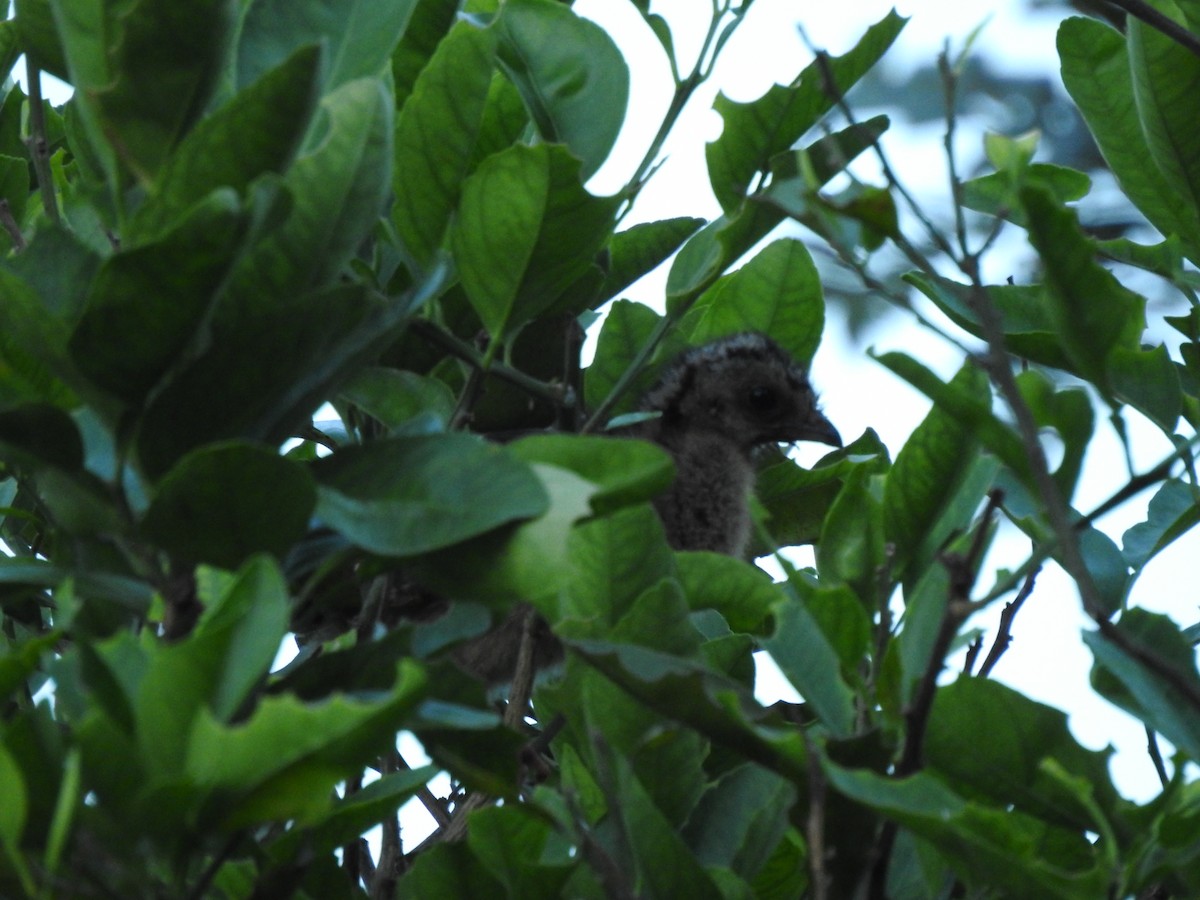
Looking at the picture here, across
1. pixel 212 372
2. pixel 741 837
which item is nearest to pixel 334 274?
pixel 212 372

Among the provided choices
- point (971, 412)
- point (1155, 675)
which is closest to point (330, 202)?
point (971, 412)

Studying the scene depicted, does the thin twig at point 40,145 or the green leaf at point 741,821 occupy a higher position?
the thin twig at point 40,145

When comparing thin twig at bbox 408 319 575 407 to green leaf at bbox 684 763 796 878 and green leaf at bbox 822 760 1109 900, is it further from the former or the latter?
green leaf at bbox 822 760 1109 900

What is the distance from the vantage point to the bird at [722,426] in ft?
10.5

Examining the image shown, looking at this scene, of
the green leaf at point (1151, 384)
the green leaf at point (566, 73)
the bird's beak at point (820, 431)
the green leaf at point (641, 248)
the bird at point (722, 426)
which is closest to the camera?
the green leaf at point (1151, 384)

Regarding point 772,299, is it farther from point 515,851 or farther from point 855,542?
point 515,851

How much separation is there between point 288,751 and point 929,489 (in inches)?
26.5

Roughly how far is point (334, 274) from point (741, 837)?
53 cm

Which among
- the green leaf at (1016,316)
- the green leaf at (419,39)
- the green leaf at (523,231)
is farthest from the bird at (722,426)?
the green leaf at (523,231)

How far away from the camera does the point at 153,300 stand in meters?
1.03

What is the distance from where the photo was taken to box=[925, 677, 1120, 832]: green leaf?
118 cm

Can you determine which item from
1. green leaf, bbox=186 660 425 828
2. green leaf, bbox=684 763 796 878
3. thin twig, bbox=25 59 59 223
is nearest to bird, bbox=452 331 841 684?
thin twig, bbox=25 59 59 223

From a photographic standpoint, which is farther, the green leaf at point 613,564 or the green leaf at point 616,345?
the green leaf at point 616,345

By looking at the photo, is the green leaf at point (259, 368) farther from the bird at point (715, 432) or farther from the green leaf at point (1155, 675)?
the bird at point (715, 432)
